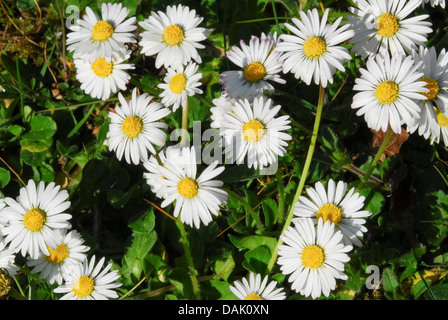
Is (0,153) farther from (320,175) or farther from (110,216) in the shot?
(320,175)

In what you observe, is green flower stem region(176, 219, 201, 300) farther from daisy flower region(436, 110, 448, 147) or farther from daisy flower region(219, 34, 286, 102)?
daisy flower region(436, 110, 448, 147)

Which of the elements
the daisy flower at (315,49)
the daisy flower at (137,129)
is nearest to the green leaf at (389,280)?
the daisy flower at (315,49)

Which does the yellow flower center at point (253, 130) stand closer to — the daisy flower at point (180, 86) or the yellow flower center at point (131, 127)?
the daisy flower at point (180, 86)

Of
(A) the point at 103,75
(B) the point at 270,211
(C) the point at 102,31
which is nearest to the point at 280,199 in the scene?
(B) the point at 270,211

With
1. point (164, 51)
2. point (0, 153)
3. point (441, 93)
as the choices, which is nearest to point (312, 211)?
point (441, 93)

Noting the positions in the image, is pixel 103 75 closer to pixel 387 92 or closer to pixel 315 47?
pixel 315 47
